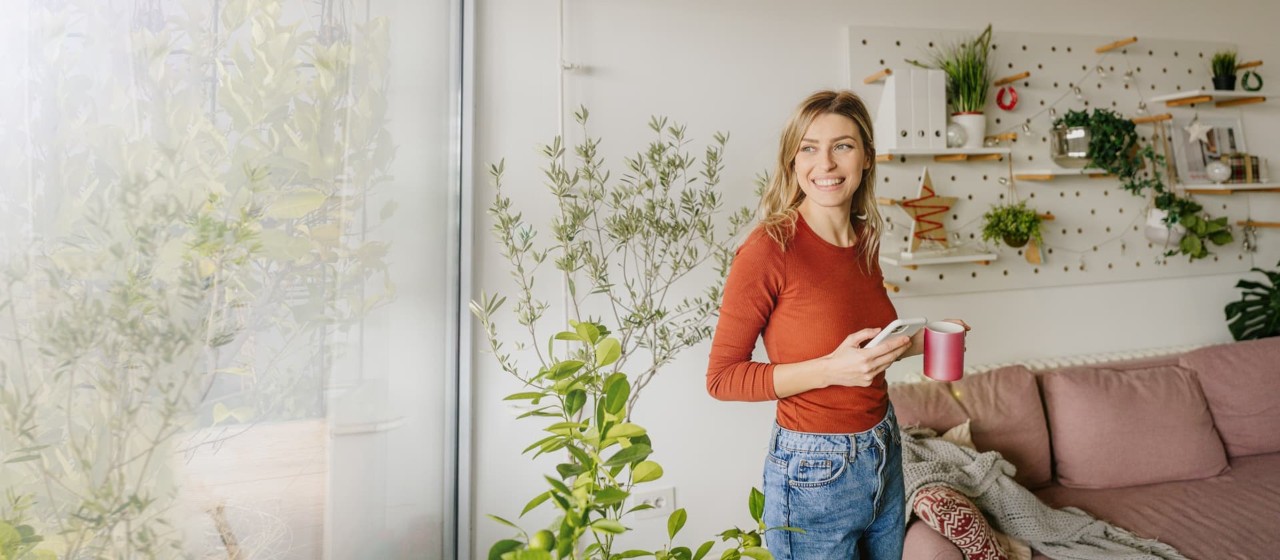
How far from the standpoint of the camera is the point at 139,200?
0.43 metres

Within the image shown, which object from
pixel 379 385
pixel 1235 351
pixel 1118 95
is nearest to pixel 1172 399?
pixel 1235 351

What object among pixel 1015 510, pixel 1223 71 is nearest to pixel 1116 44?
pixel 1223 71

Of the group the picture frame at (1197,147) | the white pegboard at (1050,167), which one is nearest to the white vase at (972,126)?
the white pegboard at (1050,167)

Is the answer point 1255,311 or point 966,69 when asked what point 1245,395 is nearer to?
point 1255,311

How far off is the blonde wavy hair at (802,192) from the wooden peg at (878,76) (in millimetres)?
979

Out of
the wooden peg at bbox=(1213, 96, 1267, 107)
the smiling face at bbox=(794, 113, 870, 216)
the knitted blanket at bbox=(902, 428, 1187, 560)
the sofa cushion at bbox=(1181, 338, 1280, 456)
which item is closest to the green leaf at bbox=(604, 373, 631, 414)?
the smiling face at bbox=(794, 113, 870, 216)

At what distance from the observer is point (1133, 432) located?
219 centimetres

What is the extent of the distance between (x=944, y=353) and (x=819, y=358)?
24 cm

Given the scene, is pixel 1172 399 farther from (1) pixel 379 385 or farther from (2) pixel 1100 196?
(1) pixel 379 385

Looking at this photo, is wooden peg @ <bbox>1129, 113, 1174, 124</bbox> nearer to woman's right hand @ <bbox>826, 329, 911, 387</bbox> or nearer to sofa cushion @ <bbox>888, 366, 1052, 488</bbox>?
sofa cushion @ <bbox>888, 366, 1052, 488</bbox>

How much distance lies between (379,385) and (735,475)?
1.48 meters

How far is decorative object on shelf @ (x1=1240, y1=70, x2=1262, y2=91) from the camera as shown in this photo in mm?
2699

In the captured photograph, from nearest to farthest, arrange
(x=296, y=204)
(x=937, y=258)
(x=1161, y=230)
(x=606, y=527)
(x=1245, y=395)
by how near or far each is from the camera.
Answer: (x=606, y=527)
(x=296, y=204)
(x=937, y=258)
(x=1245, y=395)
(x=1161, y=230)

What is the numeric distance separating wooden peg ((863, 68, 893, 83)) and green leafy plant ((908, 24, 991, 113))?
6.6 inches
